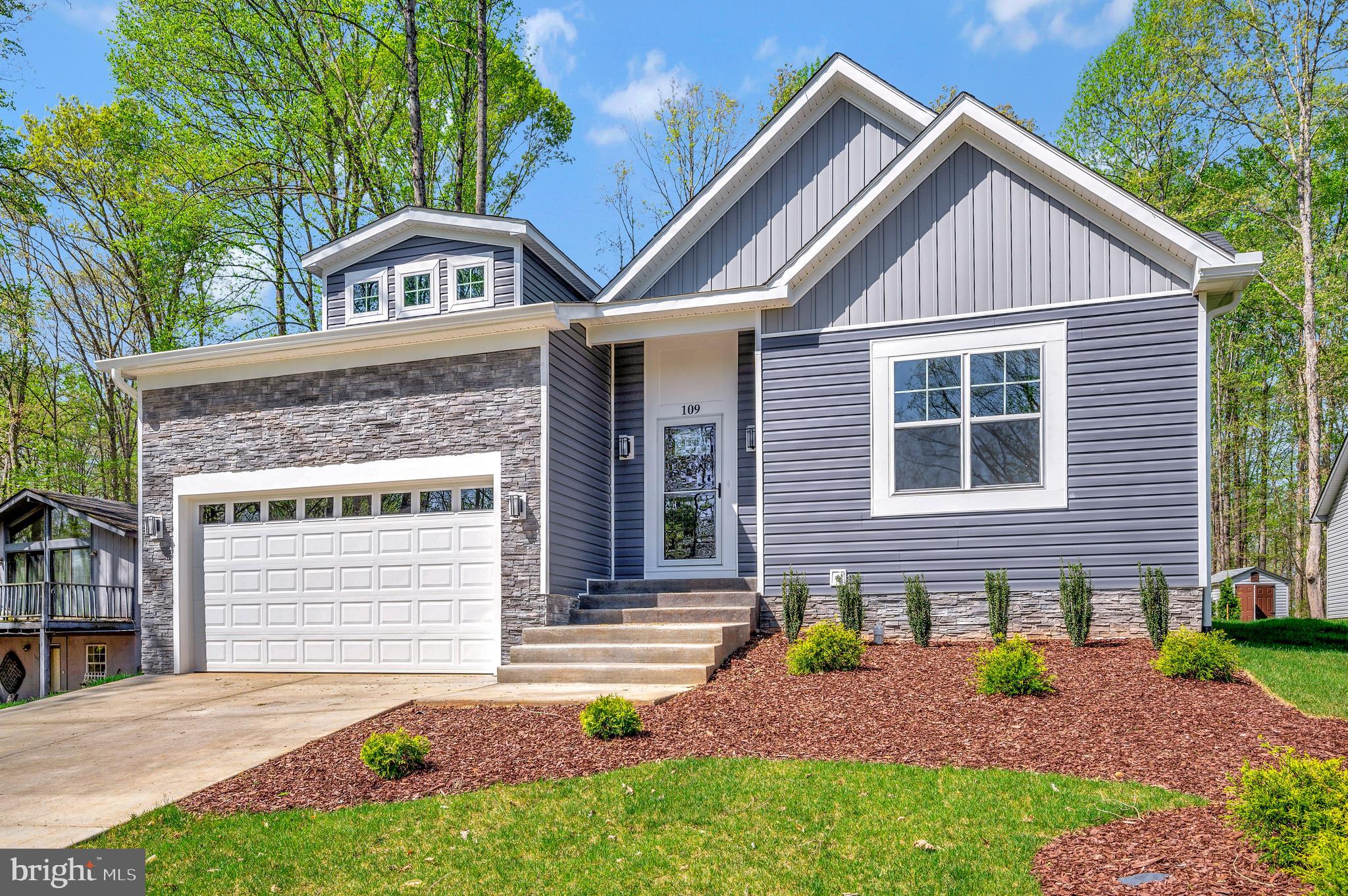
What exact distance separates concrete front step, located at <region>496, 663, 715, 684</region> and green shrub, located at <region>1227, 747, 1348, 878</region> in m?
4.92

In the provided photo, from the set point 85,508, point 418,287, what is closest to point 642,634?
point 418,287

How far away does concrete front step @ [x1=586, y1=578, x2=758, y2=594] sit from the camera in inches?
426

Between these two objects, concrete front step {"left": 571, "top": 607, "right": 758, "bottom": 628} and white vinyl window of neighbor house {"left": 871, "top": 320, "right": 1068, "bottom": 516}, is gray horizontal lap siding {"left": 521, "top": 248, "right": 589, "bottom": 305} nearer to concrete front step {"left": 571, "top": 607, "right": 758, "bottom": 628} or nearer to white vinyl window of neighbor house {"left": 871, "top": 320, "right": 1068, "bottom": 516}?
concrete front step {"left": 571, "top": 607, "right": 758, "bottom": 628}

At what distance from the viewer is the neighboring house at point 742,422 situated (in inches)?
374

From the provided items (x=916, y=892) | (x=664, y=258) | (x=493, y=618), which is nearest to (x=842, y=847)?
(x=916, y=892)

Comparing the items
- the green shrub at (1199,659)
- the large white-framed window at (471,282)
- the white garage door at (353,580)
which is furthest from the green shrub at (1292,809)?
the large white-framed window at (471,282)

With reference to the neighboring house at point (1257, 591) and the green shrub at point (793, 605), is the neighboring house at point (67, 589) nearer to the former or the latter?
the green shrub at point (793, 605)

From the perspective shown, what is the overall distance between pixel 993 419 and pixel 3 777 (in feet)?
29.9

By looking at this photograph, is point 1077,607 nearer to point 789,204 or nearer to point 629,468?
point 629,468

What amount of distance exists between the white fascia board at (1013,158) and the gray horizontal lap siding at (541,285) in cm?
403

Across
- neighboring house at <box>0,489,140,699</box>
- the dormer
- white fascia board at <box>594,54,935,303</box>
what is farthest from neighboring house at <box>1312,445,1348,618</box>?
neighboring house at <box>0,489,140,699</box>

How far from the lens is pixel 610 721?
21.4ft

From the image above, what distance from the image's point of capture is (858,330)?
10.4 metres

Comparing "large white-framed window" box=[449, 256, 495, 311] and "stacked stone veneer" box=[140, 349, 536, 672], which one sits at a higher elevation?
"large white-framed window" box=[449, 256, 495, 311]
